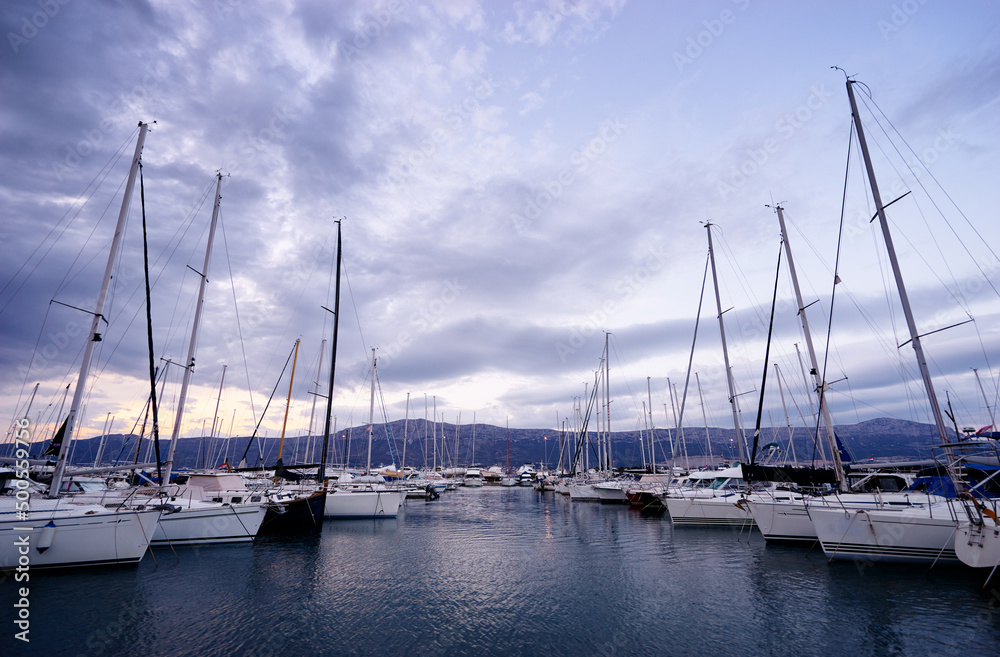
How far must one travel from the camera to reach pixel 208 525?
20.8 m

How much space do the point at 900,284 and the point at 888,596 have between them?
10.0 metres

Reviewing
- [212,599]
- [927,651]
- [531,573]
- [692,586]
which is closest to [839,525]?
[692,586]

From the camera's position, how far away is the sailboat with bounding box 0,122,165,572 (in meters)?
13.9

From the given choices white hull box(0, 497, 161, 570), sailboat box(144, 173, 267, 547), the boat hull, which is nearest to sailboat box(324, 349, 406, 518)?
the boat hull

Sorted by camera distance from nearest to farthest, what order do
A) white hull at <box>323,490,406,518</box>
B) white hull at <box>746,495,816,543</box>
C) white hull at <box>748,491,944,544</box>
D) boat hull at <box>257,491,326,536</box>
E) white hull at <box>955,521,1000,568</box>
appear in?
1. white hull at <box>955,521,1000,568</box>
2. white hull at <box>748,491,944,544</box>
3. white hull at <box>746,495,816,543</box>
4. boat hull at <box>257,491,326,536</box>
5. white hull at <box>323,490,406,518</box>

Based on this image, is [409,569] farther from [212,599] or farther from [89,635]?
[89,635]

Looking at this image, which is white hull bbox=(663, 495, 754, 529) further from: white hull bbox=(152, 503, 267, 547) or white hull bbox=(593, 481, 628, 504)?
white hull bbox=(152, 503, 267, 547)

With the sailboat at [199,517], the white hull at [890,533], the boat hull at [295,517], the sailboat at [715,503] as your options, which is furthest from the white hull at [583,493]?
the sailboat at [199,517]

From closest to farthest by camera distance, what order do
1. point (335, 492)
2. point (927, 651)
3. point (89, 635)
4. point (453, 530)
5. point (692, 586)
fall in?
point (927, 651)
point (89, 635)
point (692, 586)
point (453, 530)
point (335, 492)

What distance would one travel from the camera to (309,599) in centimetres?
1348

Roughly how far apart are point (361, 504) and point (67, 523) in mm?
18065

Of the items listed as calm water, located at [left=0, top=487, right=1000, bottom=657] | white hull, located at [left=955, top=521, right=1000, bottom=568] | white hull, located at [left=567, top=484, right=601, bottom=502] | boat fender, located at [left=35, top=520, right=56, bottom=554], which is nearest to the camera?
calm water, located at [left=0, top=487, right=1000, bottom=657]

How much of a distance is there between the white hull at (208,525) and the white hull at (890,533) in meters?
24.8

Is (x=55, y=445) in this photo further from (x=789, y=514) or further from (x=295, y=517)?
(x=789, y=514)
